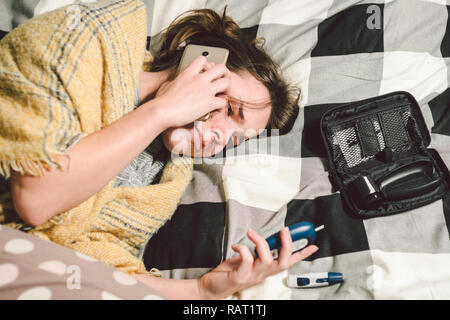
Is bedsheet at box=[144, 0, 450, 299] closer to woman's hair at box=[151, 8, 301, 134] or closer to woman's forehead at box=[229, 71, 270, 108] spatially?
woman's hair at box=[151, 8, 301, 134]

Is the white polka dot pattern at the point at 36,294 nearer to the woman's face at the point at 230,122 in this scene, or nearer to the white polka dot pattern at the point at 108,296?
the white polka dot pattern at the point at 108,296

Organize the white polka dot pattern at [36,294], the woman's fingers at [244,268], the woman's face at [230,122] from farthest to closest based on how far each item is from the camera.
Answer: the woman's face at [230,122]
the woman's fingers at [244,268]
the white polka dot pattern at [36,294]

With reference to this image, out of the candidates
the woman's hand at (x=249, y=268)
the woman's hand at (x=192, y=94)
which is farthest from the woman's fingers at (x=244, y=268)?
the woman's hand at (x=192, y=94)

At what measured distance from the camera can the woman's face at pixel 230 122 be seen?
3.01 feet

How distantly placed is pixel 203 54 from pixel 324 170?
0.44 m

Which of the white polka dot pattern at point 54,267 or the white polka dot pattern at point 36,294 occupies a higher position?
the white polka dot pattern at point 54,267

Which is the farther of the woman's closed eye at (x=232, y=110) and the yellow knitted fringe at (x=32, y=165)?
the woman's closed eye at (x=232, y=110)

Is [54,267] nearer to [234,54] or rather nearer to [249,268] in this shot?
[249,268]

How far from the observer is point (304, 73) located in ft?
3.89

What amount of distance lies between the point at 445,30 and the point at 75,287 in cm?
128

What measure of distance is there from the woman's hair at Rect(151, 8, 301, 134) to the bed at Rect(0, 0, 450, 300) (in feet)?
0.18

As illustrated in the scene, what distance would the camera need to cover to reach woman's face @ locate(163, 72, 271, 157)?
3.01ft

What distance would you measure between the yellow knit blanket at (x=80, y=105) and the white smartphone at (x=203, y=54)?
0.35 feet
